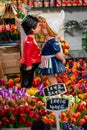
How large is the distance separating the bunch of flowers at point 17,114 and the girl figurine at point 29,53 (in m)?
0.61

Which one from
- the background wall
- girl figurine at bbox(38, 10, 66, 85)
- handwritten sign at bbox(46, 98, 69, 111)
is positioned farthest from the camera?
the background wall

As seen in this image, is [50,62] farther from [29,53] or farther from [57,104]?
[57,104]

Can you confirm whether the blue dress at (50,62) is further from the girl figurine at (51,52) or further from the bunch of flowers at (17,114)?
the bunch of flowers at (17,114)

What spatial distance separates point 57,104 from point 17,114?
0.22m

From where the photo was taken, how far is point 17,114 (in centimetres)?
164

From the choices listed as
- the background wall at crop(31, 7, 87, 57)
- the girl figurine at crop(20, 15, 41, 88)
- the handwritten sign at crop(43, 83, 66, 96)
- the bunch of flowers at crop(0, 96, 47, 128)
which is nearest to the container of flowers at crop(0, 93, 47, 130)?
the bunch of flowers at crop(0, 96, 47, 128)

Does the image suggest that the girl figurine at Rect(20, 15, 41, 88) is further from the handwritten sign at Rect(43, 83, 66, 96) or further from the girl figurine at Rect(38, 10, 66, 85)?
the handwritten sign at Rect(43, 83, 66, 96)

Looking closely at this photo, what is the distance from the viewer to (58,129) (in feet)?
5.07

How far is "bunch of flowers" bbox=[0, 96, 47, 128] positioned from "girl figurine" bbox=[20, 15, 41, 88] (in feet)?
2.00

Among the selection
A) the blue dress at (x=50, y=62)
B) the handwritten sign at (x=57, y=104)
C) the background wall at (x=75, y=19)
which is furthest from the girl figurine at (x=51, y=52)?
the background wall at (x=75, y=19)

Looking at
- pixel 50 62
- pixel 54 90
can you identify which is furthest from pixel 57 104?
pixel 50 62

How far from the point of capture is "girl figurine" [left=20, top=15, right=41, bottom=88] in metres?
2.29

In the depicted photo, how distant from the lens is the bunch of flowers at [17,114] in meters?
1.63

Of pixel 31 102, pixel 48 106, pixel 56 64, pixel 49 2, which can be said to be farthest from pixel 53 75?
pixel 49 2
